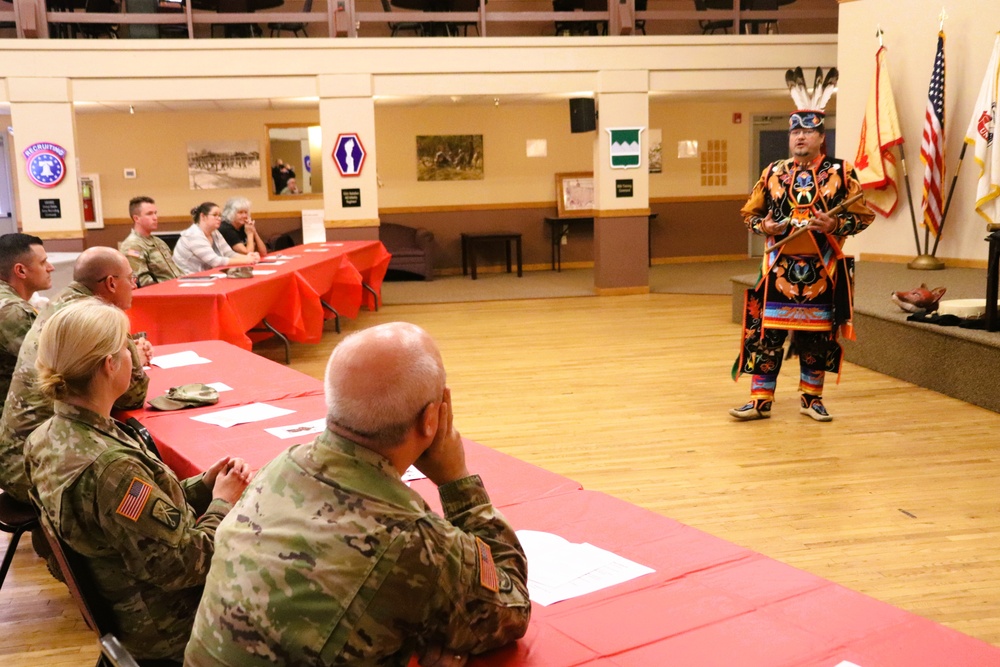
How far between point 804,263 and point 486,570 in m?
4.03

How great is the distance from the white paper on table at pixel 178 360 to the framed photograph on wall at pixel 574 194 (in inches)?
387

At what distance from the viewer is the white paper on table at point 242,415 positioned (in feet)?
10.2

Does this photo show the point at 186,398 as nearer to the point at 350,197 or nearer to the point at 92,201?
the point at 350,197

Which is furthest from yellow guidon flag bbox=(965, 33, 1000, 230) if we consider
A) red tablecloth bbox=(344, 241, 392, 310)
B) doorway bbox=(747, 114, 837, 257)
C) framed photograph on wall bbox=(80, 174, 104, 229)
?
framed photograph on wall bbox=(80, 174, 104, 229)

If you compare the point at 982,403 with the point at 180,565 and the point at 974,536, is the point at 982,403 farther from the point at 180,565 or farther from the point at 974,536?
the point at 180,565

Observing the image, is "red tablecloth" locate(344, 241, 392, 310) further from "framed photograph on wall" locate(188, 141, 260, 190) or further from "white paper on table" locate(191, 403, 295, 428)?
"white paper on table" locate(191, 403, 295, 428)

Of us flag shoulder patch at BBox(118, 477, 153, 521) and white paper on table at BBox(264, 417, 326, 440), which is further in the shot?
white paper on table at BBox(264, 417, 326, 440)

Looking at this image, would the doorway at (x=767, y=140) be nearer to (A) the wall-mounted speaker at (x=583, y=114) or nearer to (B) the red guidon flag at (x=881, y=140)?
(A) the wall-mounted speaker at (x=583, y=114)

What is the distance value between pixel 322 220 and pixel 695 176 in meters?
6.22

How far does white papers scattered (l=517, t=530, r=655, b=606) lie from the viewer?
1.74 m

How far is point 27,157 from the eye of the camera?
954 cm

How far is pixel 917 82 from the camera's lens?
9156 millimetres

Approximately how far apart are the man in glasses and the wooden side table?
8024 mm

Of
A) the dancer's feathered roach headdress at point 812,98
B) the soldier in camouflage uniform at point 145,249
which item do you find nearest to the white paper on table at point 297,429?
the dancer's feathered roach headdress at point 812,98
